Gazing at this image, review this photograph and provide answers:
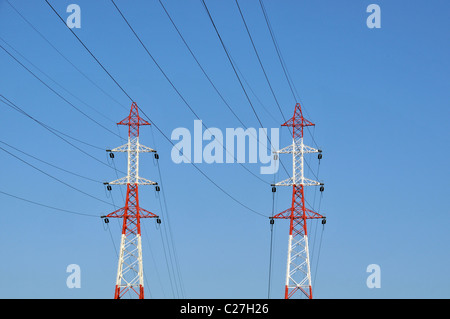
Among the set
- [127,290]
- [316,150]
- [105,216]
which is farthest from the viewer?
[316,150]

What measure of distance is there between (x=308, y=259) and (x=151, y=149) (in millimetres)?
12142

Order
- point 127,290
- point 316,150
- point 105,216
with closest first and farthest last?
point 127,290 < point 105,216 < point 316,150
